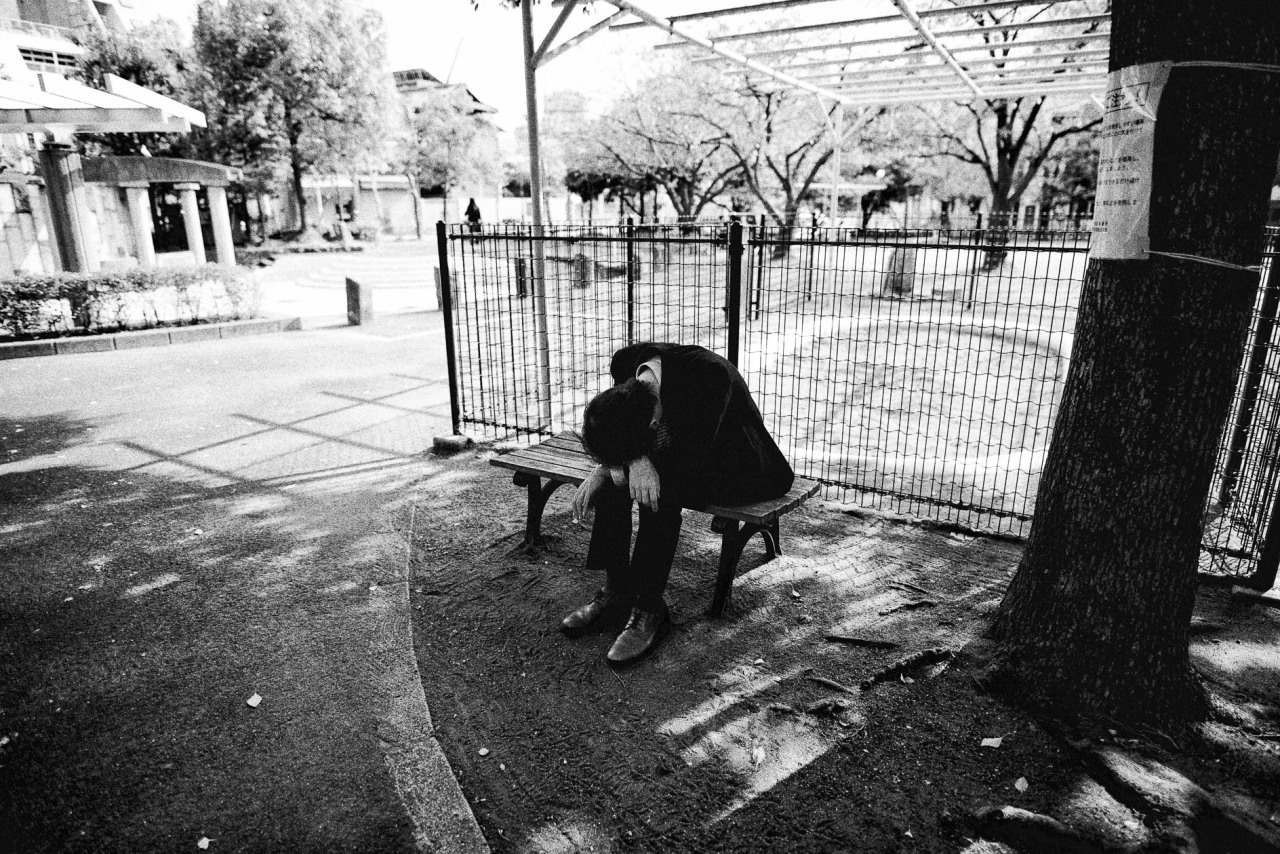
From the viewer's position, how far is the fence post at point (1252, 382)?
374cm

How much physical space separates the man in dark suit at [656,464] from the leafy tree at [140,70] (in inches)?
1119

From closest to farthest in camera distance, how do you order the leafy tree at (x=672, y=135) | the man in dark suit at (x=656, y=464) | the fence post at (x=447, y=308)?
the man in dark suit at (x=656, y=464) < the fence post at (x=447, y=308) < the leafy tree at (x=672, y=135)

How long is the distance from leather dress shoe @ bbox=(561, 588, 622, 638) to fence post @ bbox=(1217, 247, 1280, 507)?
3.49 m

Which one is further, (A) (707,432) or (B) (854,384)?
(B) (854,384)

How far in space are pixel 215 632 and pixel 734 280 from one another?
3.42m

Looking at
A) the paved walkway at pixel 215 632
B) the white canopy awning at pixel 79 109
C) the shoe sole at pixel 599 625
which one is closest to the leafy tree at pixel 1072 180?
the white canopy awning at pixel 79 109

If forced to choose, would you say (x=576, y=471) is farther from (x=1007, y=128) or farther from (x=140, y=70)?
(x=140, y=70)

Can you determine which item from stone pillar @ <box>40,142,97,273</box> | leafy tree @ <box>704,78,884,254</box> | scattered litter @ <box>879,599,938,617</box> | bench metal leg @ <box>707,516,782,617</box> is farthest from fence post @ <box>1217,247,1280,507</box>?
leafy tree @ <box>704,78,884,254</box>

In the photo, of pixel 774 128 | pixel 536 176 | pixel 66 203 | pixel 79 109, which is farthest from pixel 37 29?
pixel 536 176

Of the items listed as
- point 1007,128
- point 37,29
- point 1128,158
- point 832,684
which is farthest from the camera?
point 37,29

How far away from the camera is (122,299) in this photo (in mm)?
10828

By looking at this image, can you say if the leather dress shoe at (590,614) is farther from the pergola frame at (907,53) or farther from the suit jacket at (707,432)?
the pergola frame at (907,53)

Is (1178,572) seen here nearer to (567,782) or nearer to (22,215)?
(567,782)

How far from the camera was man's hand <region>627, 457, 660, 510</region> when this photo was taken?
321 cm
